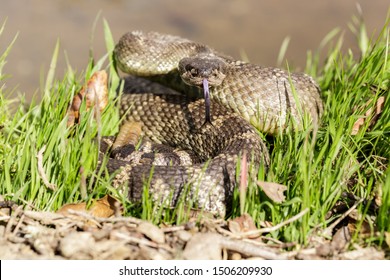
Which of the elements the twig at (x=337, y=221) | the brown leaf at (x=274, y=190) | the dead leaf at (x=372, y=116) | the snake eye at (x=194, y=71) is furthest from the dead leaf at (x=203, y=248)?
the snake eye at (x=194, y=71)

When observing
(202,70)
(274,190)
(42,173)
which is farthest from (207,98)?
(42,173)

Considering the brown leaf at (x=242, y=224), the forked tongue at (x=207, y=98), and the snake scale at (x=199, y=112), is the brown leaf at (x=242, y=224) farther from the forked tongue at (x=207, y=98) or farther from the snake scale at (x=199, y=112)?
the forked tongue at (x=207, y=98)

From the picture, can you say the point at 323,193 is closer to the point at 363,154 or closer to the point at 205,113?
the point at 363,154

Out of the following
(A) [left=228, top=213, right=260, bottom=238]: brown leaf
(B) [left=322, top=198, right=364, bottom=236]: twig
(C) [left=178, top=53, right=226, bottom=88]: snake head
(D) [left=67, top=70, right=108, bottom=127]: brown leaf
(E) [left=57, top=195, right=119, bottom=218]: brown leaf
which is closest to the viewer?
(A) [left=228, top=213, right=260, bottom=238]: brown leaf

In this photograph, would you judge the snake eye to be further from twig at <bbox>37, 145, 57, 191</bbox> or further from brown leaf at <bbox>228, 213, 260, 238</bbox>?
brown leaf at <bbox>228, 213, 260, 238</bbox>

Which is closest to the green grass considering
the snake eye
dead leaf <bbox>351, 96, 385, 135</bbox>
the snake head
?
dead leaf <bbox>351, 96, 385, 135</bbox>

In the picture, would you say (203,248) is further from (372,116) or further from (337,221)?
(372,116)
